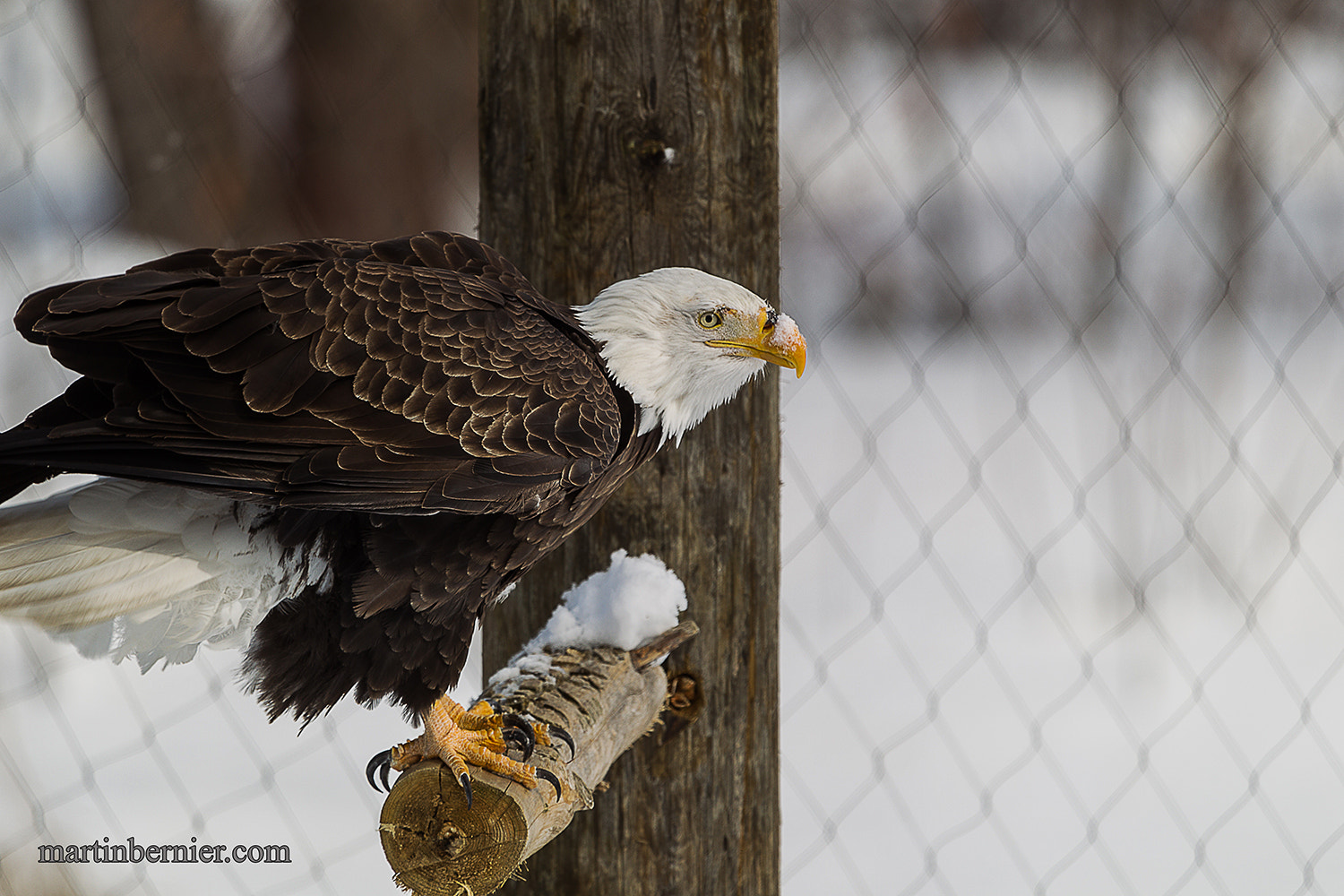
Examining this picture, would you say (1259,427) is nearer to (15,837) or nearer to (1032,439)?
(1032,439)

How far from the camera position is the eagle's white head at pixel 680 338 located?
161 cm

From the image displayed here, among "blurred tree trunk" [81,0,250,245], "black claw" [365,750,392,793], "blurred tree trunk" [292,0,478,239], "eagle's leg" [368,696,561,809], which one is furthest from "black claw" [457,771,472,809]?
"blurred tree trunk" [81,0,250,245]

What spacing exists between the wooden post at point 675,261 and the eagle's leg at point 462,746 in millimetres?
276

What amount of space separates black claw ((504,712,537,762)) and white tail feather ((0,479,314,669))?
0.41 meters

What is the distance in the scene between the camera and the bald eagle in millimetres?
1264

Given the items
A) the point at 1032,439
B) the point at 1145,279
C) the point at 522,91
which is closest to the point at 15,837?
the point at 522,91

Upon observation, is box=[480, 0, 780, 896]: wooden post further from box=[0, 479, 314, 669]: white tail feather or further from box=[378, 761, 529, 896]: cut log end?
box=[0, 479, 314, 669]: white tail feather

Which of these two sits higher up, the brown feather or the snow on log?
the brown feather

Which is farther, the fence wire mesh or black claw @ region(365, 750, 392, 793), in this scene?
the fence wire mesh

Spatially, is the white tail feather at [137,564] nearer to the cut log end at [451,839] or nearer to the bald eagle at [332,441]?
the bald eagle at [332,441]

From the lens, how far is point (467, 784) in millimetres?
1414

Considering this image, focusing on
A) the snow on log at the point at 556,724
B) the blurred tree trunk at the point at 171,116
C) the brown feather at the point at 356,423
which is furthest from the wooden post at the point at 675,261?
the blurred tree trunk at the point at 171,116

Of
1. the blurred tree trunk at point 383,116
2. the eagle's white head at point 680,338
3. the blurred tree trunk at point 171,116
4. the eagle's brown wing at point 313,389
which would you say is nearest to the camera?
the eagle's brown wing at point 313,389

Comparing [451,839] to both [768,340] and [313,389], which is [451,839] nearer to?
[313,389]
